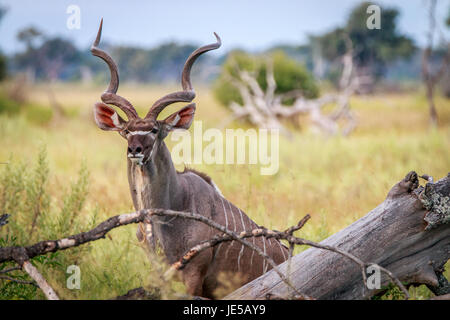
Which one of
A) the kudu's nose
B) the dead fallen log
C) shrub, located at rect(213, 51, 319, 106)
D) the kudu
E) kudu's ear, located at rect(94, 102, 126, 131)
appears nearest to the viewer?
the dead fallen log

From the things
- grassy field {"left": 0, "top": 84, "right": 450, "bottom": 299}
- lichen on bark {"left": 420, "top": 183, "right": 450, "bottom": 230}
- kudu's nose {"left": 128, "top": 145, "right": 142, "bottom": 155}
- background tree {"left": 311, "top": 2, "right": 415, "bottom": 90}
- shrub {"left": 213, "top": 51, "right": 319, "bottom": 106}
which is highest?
background tree {"left": 311, "top": 2, "right": 415, "bottom": 90}

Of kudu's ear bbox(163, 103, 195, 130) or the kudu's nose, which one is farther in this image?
kudu's ear bbox(163, 103, 195, 130)

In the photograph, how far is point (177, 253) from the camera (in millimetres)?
3414

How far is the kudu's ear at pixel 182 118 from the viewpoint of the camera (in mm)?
3412

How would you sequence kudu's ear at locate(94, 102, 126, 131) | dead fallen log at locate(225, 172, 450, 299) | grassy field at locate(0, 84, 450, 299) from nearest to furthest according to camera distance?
1. dead fallen log at locate(225, 172, 450, 299)
2. kudu's ear at locate(94, 102, 126, 131)
3. grassy field at locate(0, 84, 450, 299)

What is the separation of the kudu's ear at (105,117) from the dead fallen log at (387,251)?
1.34m

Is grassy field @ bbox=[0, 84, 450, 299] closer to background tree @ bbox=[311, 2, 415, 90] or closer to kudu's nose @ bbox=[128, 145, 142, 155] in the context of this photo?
kudu's nose @ bbox=[128, 145, 142, 155]

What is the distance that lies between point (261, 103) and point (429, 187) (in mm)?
12683

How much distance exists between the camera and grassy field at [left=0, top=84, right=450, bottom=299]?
3.54 metres

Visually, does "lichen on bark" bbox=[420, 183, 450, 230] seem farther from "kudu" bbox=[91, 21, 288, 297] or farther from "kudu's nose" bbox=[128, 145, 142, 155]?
"kudu's nose" bbox=[128, 145, 142, 155]

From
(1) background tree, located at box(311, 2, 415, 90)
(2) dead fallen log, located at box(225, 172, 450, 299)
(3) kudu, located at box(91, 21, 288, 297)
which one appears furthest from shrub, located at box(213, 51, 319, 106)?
(2) dead fallen log, located at box(225, 172, 450, 299)

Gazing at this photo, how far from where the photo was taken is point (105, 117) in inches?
136

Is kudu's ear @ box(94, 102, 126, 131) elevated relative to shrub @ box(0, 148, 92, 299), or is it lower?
elevated
